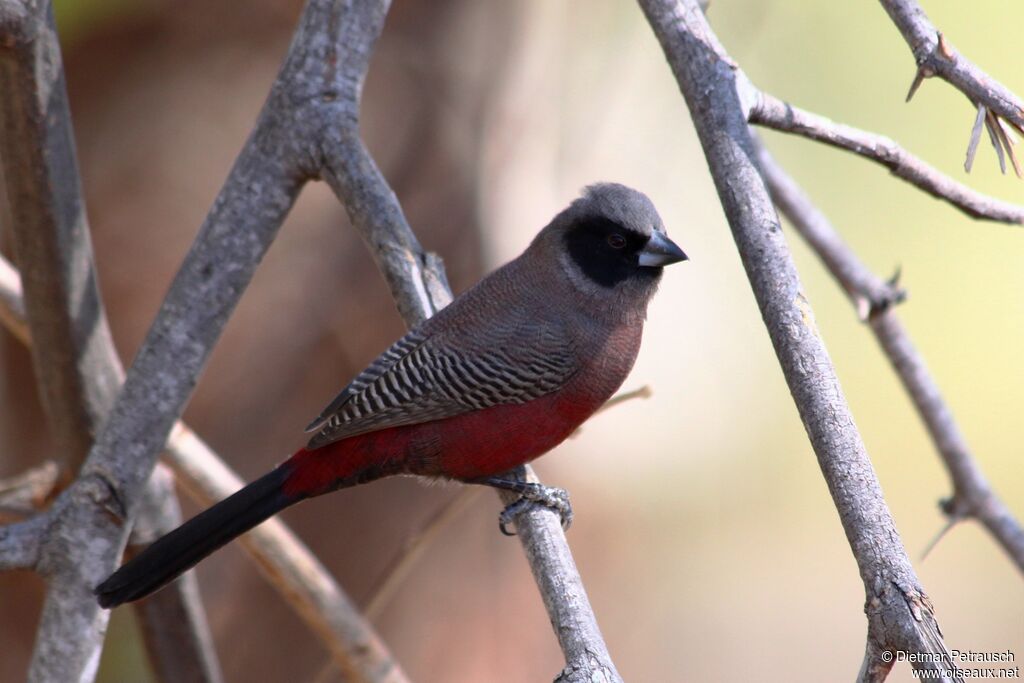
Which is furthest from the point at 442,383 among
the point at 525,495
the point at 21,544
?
the point at 21,544

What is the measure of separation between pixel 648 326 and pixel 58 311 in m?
3.72

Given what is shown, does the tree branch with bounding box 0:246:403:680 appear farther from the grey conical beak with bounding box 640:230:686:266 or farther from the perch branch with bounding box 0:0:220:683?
the grey conical beak with bounding box 640:230:686:266

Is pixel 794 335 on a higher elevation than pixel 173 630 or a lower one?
lower

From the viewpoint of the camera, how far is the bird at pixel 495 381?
2.91 metres

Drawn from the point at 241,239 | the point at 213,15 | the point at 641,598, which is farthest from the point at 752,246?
the point at 641,598

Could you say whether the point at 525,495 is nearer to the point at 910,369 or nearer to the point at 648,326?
the point at 910,369

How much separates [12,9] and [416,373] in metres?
1.36

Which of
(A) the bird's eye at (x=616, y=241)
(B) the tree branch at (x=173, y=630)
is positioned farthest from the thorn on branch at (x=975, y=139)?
(B) the tree branch at (x=173, y=630)

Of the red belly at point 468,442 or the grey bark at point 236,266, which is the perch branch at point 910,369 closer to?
the red belly at point 468,442

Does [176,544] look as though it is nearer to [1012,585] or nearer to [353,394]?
[353,394]

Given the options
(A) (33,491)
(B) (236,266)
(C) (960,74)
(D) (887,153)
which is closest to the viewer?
(C) (960,74)

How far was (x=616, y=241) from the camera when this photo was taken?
10.3 feet

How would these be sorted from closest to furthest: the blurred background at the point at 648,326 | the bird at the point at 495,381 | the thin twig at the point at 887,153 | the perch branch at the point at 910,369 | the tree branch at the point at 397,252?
the tree branch at the point at 397,252 < the thin twig at the point at 887,153 < the bird at the point at 495,381 < the perch branch at the point at 910,369 < the blurred background at the point at 648,326

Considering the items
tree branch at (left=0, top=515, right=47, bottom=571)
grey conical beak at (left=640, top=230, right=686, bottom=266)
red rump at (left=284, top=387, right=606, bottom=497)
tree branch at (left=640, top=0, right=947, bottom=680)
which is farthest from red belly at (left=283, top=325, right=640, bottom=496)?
tree branch at (left=640, top=0, right=947, bottom=680)
